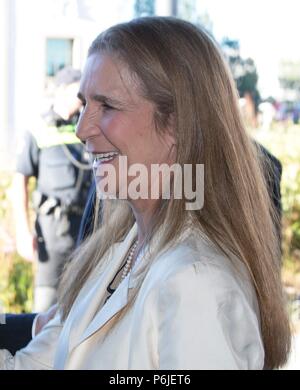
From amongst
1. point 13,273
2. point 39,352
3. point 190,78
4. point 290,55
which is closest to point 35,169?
point 13,273

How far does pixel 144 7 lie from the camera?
543 centimetres

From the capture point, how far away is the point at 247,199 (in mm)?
1691

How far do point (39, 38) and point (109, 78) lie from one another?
3.76m

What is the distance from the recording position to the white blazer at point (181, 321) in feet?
4.78

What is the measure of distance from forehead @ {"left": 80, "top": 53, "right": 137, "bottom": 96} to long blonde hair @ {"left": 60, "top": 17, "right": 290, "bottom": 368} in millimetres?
14

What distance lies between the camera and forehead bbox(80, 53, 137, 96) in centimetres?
174

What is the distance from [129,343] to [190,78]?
1.69ft

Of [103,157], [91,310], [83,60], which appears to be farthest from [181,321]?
[83,60]

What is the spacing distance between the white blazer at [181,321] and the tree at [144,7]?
3.90 metres

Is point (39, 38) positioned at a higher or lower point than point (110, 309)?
higher

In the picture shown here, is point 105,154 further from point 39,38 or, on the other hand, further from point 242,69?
point 242,69

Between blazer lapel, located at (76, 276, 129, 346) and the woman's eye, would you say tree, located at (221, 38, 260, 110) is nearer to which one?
the woman's eye

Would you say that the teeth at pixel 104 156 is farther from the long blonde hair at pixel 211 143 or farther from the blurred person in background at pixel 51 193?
the blurred person in background at pixel 51 193
